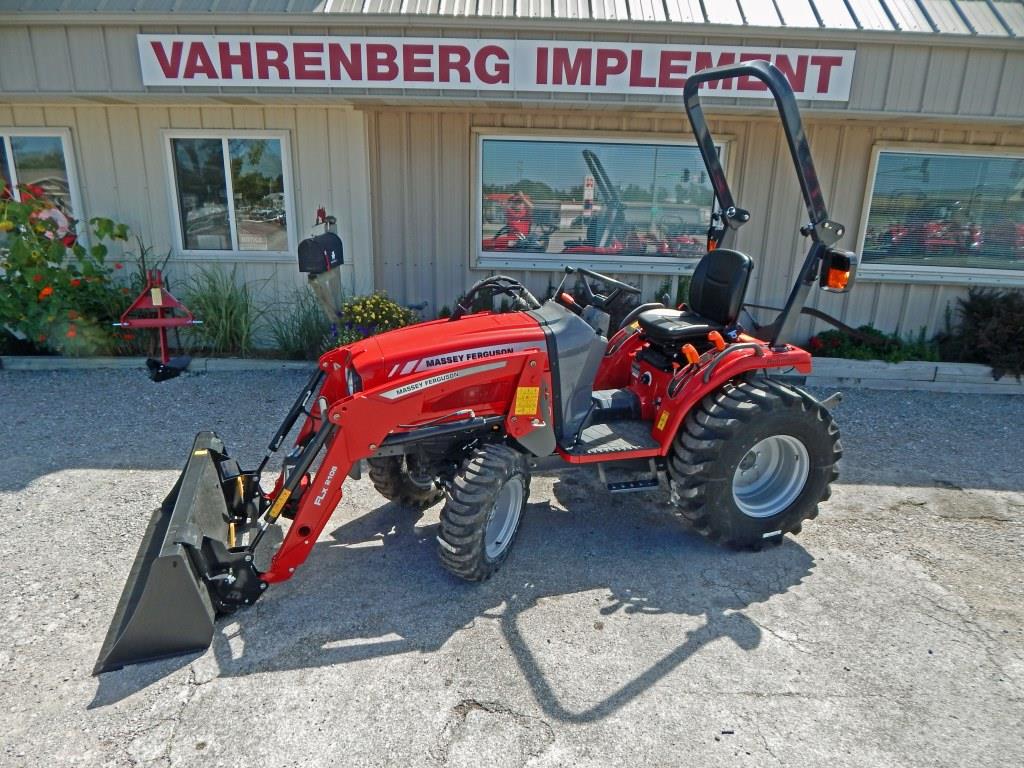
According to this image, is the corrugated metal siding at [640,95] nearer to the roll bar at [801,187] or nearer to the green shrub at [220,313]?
the green shrub at [220,313]

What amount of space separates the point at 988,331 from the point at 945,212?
4.71 ft

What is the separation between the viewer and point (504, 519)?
3434mm

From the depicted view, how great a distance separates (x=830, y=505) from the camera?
4.26 m

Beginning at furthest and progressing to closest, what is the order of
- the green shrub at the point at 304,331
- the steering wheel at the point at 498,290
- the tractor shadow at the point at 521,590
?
1. the green shrub at the point at 304,331
2. the steering wheel at the point at 498,290
3. the tractor shadow at the point at 521,590

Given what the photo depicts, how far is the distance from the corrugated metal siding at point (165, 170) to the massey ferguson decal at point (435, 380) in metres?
4.30

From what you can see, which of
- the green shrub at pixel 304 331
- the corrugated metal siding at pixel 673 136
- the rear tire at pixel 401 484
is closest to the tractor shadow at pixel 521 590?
the rear tire at pixel 401 484

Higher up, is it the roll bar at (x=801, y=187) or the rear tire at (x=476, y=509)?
the roll bar at (x=801, y=187)

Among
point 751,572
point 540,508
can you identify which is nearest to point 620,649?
point 751,572

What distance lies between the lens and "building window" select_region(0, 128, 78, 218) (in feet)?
22.7

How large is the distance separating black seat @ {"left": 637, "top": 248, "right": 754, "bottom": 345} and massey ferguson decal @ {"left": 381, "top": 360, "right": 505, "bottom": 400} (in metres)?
1.15

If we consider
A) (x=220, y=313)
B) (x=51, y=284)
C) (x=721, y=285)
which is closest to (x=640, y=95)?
(x=721, y=285)

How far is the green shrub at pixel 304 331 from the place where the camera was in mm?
6746

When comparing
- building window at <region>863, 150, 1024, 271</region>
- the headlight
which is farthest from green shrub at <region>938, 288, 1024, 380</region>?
the headlight

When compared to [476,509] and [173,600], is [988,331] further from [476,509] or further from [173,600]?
[173,600]
